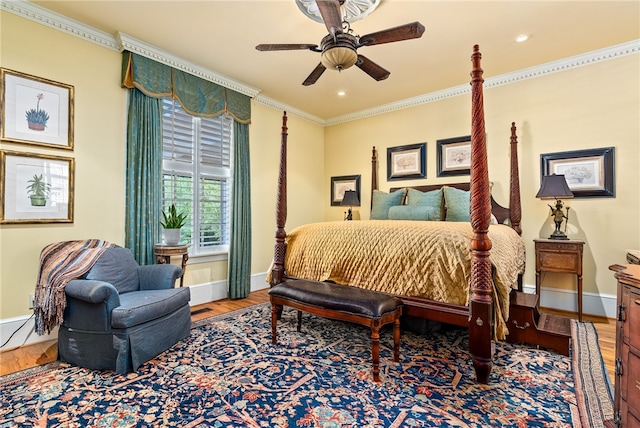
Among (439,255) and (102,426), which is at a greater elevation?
(439,255)

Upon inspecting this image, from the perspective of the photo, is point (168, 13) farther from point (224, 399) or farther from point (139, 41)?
point (224, 399)

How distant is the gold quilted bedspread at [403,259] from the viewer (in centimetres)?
208

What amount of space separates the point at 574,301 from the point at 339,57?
Answer: 3.55 metres

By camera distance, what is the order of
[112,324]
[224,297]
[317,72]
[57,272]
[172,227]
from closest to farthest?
[112,324]
[57,272]
[317,72]
[172,227]
[224,297]

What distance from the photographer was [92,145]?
2891 millimetres

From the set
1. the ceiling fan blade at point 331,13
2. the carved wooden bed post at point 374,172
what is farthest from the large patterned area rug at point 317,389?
the carved wooden bed post at point 374,172

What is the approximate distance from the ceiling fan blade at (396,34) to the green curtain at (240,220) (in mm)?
2318

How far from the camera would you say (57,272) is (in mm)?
2268

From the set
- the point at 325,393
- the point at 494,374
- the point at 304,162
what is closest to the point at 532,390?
the point at 494,374

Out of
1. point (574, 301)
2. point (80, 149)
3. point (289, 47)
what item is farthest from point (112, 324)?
point (574, 301)

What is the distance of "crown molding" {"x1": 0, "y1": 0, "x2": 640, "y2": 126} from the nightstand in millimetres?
1973

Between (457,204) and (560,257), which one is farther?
(457,204)

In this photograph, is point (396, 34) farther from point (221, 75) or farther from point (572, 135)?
point (572, 135)

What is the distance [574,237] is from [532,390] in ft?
7.60
